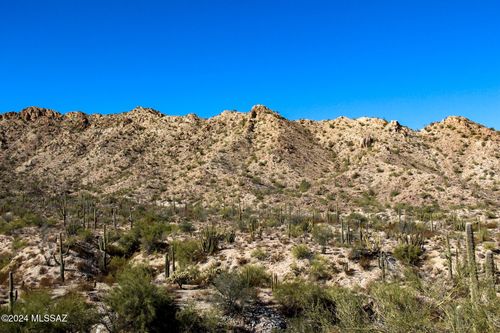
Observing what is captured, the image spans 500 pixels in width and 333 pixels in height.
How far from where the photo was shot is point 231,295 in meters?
17.4

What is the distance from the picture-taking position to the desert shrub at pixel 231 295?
17266mm

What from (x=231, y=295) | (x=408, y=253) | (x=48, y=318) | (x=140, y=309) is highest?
(x=408, y=253)

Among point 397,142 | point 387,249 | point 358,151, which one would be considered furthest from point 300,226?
point 397,142

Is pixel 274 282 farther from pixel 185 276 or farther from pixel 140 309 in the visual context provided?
pixel 140 309

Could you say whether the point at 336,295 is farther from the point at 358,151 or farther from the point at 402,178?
the point at 358,151

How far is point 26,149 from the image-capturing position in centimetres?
6134

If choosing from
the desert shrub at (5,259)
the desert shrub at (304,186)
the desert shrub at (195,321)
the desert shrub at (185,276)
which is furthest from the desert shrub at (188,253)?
the desert shrub at (304,186)

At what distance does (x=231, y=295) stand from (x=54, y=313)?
22.0ft

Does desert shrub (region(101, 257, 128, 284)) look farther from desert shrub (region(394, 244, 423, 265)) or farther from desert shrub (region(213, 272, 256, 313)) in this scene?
desert shrub (region(394, 244, 423, 265))

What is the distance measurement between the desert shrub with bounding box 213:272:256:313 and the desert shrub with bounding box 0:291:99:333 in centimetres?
495

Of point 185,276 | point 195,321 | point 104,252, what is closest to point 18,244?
point 104,252

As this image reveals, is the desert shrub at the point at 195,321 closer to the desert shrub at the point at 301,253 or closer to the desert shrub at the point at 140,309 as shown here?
the desert shrub at the point at 140,309

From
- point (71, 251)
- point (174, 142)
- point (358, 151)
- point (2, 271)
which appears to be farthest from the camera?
point (174, 142)

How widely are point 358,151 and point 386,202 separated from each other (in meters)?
13.2
